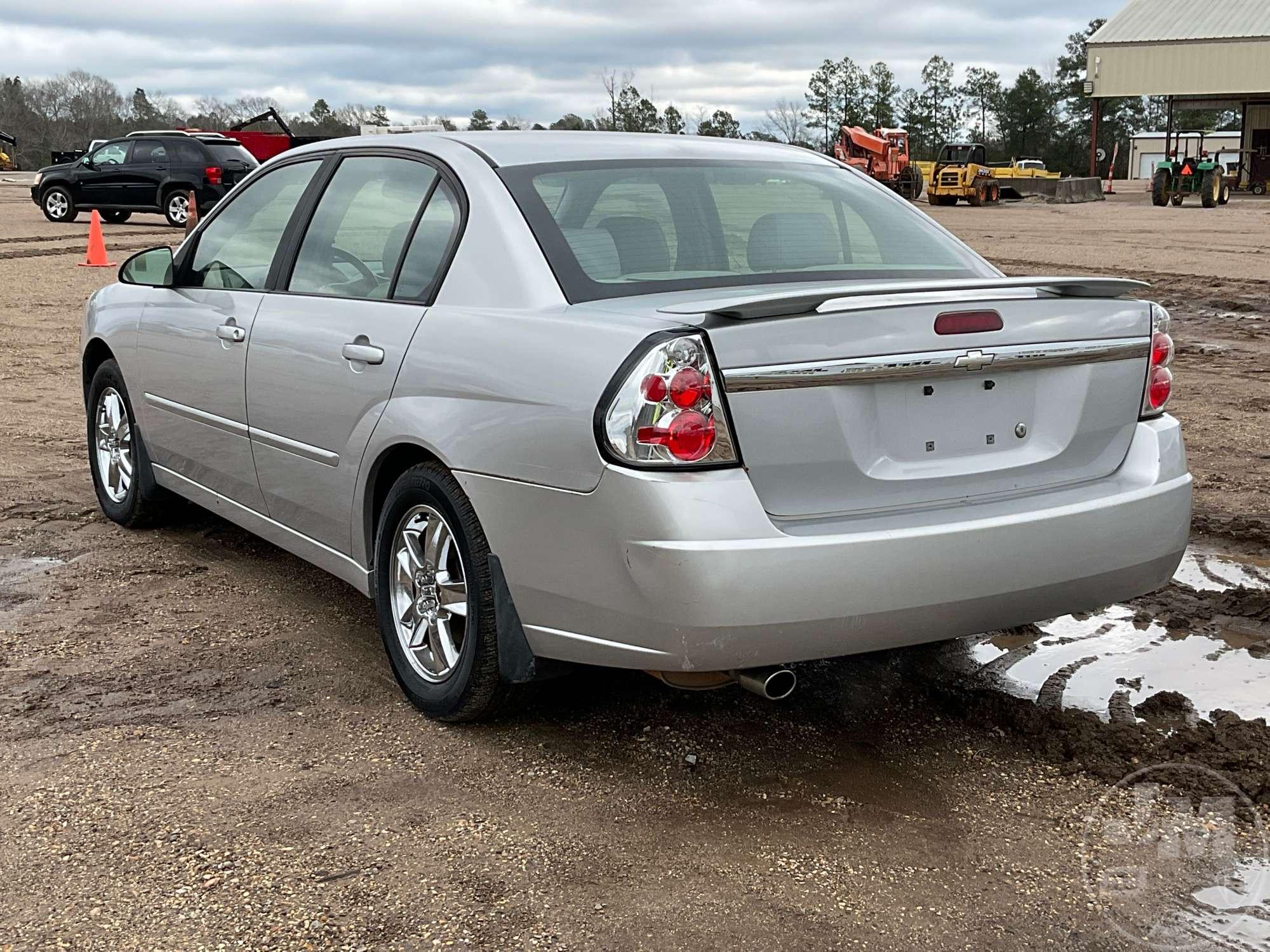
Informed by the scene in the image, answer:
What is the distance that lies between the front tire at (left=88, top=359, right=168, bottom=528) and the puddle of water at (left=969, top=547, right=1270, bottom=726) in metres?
3.37

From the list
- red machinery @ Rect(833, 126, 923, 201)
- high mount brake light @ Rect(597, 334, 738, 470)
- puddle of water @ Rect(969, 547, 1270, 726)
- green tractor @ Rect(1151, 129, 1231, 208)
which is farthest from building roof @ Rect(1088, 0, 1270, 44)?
high mount brake light @ Rect(597, 334, 738, 470)

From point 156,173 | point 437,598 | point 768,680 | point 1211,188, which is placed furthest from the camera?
point 1211,188

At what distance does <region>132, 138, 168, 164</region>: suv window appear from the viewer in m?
27.2

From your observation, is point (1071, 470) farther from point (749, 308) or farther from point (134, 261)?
point (134, 261)

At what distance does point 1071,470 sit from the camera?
3.58 meters

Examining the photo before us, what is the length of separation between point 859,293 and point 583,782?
1405 millimetres

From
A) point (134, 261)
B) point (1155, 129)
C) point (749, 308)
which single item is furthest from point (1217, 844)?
point (1155, 129)

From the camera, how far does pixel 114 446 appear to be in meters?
6.02

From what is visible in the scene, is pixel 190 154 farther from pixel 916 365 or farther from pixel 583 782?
pixel 916 365

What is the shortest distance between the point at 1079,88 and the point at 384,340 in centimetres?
10383

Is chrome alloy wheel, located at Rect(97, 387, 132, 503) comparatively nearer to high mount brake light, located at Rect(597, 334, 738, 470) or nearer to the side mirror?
the side mirror

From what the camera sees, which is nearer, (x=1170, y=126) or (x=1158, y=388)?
(x=1158, y=388)

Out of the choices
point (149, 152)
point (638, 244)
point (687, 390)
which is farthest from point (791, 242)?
point (149, 152)

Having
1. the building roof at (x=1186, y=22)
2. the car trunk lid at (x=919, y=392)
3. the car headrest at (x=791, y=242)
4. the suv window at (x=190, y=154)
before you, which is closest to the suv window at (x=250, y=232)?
the car headrest at (x=791, y=242)
